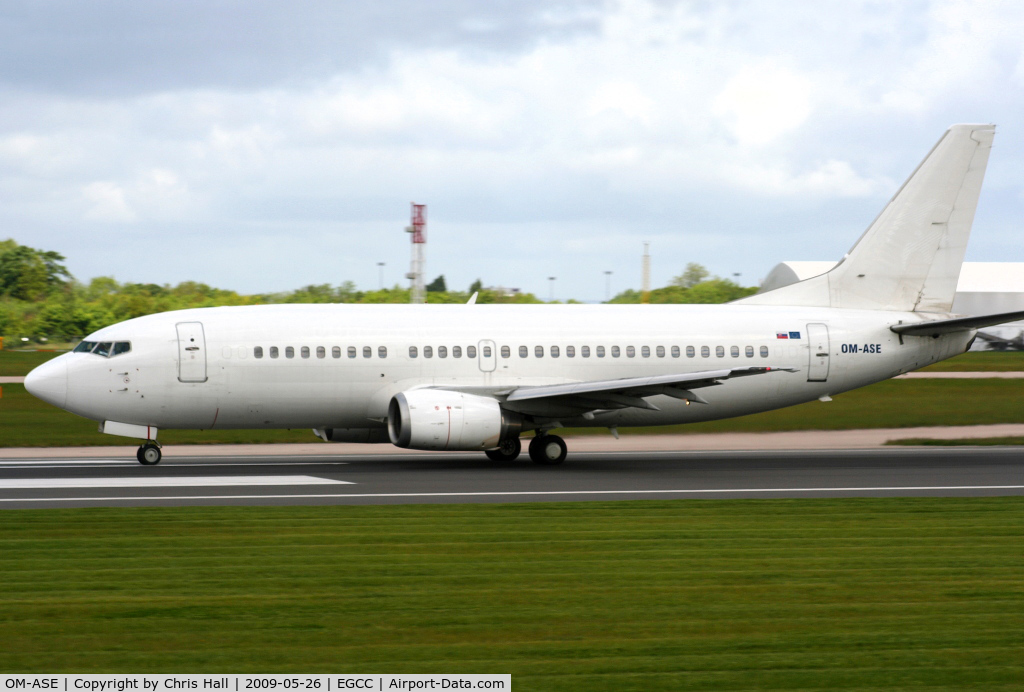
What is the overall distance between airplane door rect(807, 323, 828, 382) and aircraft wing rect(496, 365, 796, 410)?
7.76 ft

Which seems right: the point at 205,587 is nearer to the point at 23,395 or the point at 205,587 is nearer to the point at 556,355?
the point at 556,355

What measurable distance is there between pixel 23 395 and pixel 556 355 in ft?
70.1

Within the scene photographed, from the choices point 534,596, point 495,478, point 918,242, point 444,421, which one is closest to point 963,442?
point 918,242

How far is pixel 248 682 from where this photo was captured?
25.3 ft

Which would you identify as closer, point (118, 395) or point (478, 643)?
point (478, 643)

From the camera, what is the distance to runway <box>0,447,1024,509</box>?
1884 centimetres

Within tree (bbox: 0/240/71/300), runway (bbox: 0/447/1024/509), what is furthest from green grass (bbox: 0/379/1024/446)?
tree (bbox: 0/240/71/300)

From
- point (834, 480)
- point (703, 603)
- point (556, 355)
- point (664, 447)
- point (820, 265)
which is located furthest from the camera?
point (820, 265)

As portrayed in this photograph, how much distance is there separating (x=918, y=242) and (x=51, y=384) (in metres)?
21.3

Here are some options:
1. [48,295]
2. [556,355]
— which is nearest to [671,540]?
[556,355]

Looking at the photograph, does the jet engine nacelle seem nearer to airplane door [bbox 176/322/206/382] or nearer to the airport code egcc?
airplane door [bbox 176/322/206/382]

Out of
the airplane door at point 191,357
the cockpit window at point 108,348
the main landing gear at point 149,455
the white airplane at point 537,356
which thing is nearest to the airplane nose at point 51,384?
the white airplane at point 537,356

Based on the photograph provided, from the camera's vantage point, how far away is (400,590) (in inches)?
435

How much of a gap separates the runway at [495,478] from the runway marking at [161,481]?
2 cm
